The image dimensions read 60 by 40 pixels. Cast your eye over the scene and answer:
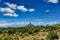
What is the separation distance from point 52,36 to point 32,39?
6.43m

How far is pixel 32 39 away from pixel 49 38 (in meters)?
6.41

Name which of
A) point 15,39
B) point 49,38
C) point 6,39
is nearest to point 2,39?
point 6,39

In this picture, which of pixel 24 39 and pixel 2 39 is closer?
pixel 2 39

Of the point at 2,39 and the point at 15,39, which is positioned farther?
the point at 15,39

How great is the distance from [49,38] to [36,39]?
5.26 meters

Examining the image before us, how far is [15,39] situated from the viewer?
4238 centimetres

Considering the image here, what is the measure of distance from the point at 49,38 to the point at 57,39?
2227mm

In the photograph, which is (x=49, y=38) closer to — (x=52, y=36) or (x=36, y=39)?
(x=52, y=36)

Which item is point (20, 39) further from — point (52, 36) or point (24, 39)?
point (52, 36)

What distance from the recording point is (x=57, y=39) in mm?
37469

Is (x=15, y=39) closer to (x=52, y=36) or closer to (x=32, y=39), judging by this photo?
(x=32, y=39)

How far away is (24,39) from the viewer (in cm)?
4300

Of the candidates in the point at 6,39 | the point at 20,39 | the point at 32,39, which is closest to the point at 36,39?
the point at 32,39

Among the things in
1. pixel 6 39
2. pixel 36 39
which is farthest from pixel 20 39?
pixel 6 39
